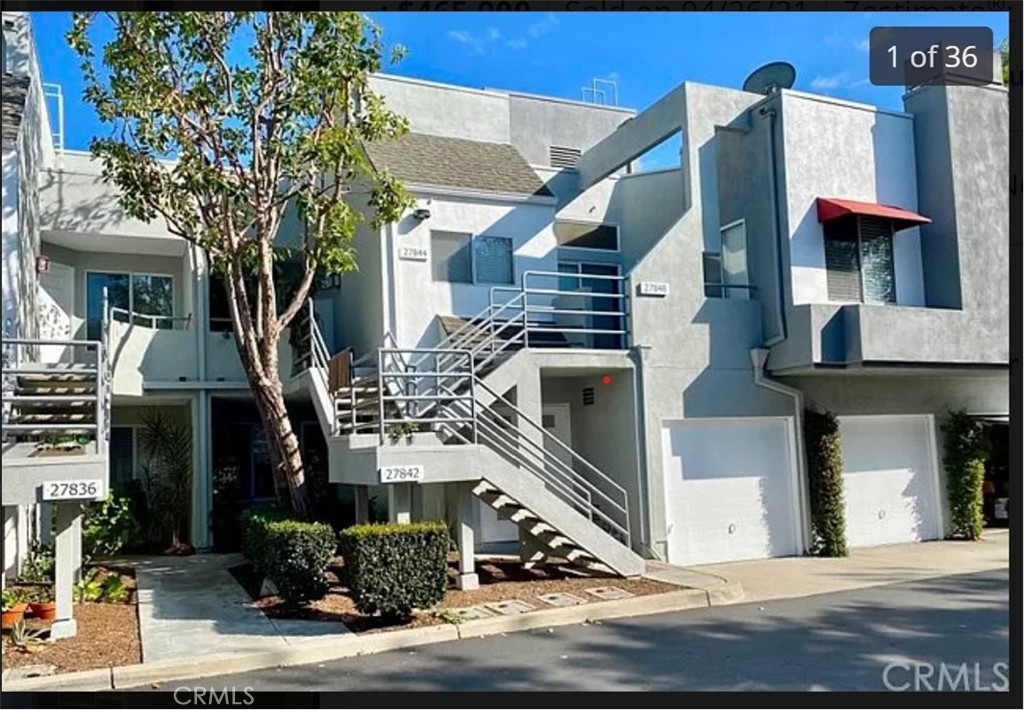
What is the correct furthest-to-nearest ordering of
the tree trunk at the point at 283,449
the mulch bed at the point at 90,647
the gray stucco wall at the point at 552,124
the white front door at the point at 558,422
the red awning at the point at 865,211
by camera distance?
the gray stucco wall at the point at 552,124 → the white front door at the point at 558,422 → the red awning at the point at 865,211 → the tree trunk at the point at 283,449 → the mulch bed at the point at 90,647

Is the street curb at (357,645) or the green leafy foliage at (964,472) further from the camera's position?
the green leafy foliage at (964,472)

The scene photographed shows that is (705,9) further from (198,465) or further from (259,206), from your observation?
(198,465)

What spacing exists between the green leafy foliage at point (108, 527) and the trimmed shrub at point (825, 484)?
11.1m

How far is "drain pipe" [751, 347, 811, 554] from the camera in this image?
42.7ft

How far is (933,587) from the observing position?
9.99 metres

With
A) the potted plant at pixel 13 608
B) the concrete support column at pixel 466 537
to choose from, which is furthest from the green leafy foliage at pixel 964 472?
the potted plant at pixel 13 608

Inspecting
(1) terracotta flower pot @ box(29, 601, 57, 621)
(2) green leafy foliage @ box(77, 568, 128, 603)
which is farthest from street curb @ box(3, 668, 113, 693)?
(2) green leafy foliage @ box(77, 568, 128, 603)

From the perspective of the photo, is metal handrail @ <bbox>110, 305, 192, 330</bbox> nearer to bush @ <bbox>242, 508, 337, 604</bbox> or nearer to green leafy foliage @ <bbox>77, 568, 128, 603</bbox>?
green leafy foliage @ <bbox>77, 568, 128, 603</bbox>

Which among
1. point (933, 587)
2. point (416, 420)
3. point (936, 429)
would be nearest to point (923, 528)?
point (936, 429)

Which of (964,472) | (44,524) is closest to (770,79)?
(964,472)

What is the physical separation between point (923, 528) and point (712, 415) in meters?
4.91

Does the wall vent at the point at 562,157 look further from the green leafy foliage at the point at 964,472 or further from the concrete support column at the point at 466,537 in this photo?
the concrete support column at the point at 466,537

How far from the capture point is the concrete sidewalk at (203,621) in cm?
767

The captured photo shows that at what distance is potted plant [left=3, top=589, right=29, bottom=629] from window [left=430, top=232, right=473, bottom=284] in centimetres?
726
